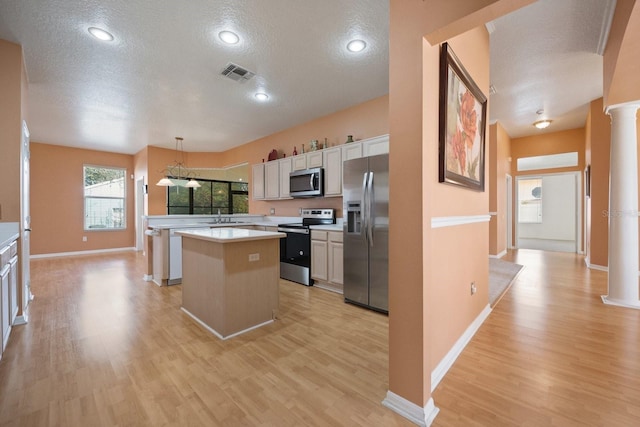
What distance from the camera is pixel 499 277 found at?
4.51 m

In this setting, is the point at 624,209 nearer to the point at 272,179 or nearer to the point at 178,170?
the point at 272,179

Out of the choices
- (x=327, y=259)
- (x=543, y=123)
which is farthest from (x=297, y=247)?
(x=543, y=123)

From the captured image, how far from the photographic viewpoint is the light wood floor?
155 cm

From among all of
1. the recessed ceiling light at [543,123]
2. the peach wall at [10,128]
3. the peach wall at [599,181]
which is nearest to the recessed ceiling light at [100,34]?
the peach wall at [10,128]

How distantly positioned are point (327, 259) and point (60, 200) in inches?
288

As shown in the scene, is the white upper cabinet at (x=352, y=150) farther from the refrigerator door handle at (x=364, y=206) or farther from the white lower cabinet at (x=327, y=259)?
the white lower cabinet at (x=327, y=259)

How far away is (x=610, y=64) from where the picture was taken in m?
2.81

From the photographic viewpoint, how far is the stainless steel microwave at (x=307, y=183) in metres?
4.47

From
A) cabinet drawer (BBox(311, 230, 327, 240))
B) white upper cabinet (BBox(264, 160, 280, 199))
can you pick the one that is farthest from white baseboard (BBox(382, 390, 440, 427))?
white upper cabinet (BBox(264, 160, 280, 199))

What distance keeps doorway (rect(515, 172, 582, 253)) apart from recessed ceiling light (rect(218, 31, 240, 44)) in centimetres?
801

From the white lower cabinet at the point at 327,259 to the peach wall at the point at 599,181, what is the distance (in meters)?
4.93

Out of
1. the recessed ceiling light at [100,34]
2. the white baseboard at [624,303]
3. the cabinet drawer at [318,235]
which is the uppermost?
the recessed ceiling light at [100,34]

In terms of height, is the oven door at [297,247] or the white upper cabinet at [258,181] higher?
the white upper cabinet at [258,181]

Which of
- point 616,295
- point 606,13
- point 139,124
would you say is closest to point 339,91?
point 606,13
